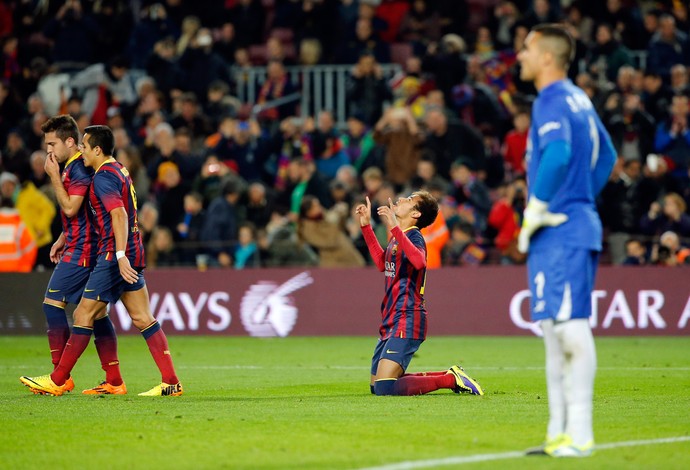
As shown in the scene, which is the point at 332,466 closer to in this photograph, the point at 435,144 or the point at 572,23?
the point at 435,144

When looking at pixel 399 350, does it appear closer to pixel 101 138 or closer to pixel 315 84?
pixel 101 138

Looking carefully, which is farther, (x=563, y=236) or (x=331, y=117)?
(x=331, y=117)

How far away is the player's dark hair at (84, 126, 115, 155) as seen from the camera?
34.3ft

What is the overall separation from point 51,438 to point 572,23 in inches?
656

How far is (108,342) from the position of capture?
35.4 feet

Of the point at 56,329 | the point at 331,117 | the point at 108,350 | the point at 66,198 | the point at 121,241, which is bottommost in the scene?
the point at 108,350

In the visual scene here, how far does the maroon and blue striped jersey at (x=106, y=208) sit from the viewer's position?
33.9 feet

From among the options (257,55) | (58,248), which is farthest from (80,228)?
(257,55)

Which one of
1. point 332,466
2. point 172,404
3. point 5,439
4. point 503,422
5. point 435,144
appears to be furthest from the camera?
point 435,144

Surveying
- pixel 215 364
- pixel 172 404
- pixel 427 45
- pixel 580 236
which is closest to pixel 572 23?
pixel 427 45

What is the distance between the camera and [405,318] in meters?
10.5

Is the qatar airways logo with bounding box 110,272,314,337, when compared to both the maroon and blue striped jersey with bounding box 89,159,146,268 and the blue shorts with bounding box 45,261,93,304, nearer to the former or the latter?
the blue shorts with bounding box 45,261,93,304

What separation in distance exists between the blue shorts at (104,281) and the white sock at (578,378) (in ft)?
15.5

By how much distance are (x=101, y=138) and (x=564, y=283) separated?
500cm
